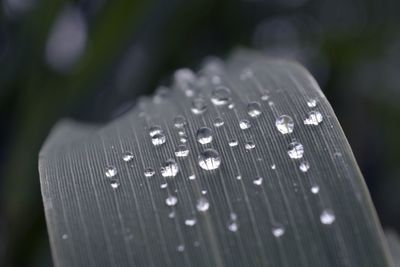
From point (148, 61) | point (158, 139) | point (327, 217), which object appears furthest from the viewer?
point (148, 61)

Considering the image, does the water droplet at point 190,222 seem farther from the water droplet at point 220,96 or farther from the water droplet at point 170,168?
the water droplet at point 220,96

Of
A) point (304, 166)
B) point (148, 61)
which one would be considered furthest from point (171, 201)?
point (148, 61)

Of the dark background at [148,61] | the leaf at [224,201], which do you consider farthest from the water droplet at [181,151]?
the dark background at [148,61]

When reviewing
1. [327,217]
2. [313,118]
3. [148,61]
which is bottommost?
[327,217]

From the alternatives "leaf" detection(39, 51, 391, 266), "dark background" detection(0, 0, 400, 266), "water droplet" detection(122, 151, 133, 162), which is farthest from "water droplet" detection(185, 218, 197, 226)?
"dark background" detection(0, 0, 400, 266)

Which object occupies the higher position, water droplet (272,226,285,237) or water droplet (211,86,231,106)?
water droplet (211,86,231,106)

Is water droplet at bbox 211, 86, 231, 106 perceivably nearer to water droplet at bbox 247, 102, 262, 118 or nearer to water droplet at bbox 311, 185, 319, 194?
water droplet at bbox 247, 102, 262, 118

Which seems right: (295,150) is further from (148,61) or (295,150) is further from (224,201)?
(148,61)
